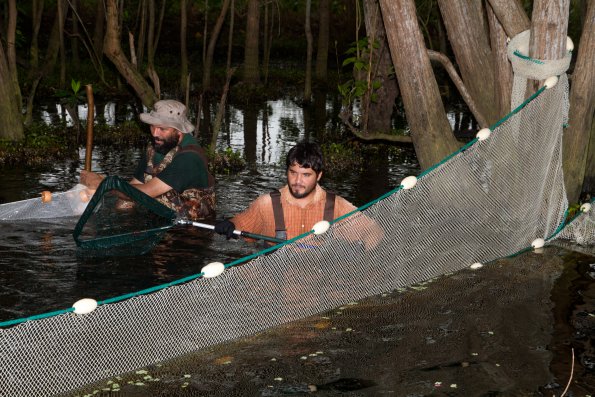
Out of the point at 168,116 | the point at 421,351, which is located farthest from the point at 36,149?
the point at 421,351

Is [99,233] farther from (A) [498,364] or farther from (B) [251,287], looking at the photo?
(A) [498,364]

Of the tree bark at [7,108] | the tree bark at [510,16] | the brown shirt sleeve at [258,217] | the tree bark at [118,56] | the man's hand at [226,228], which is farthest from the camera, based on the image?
the tree bark at [7,108]

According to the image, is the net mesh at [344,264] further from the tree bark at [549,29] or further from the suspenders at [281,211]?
the suspenders at [281,211]

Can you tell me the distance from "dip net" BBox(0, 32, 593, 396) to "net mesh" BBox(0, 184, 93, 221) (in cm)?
111

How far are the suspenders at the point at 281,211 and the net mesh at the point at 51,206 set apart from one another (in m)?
2.61

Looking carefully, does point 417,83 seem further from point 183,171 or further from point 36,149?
point 36,149

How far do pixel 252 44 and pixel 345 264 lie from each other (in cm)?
1884

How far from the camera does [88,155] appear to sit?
31.5 ft

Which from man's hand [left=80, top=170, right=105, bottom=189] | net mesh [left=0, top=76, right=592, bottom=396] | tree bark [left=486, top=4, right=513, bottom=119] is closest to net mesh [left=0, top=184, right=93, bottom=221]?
man's hand [left=80, top=170, right=105, bottom=189]

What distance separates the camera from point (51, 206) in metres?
9.05

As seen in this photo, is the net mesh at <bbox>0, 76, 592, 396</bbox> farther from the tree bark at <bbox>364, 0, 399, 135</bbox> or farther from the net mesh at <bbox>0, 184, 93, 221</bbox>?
the tree bark at <bbox>364, 0, 399, 135</bbox>

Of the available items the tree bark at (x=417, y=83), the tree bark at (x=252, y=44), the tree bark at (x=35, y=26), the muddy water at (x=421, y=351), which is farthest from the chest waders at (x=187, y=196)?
the tree bark at (x=252, y=44)

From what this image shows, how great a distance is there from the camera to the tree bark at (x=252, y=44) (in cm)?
2400

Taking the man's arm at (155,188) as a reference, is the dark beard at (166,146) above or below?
above
